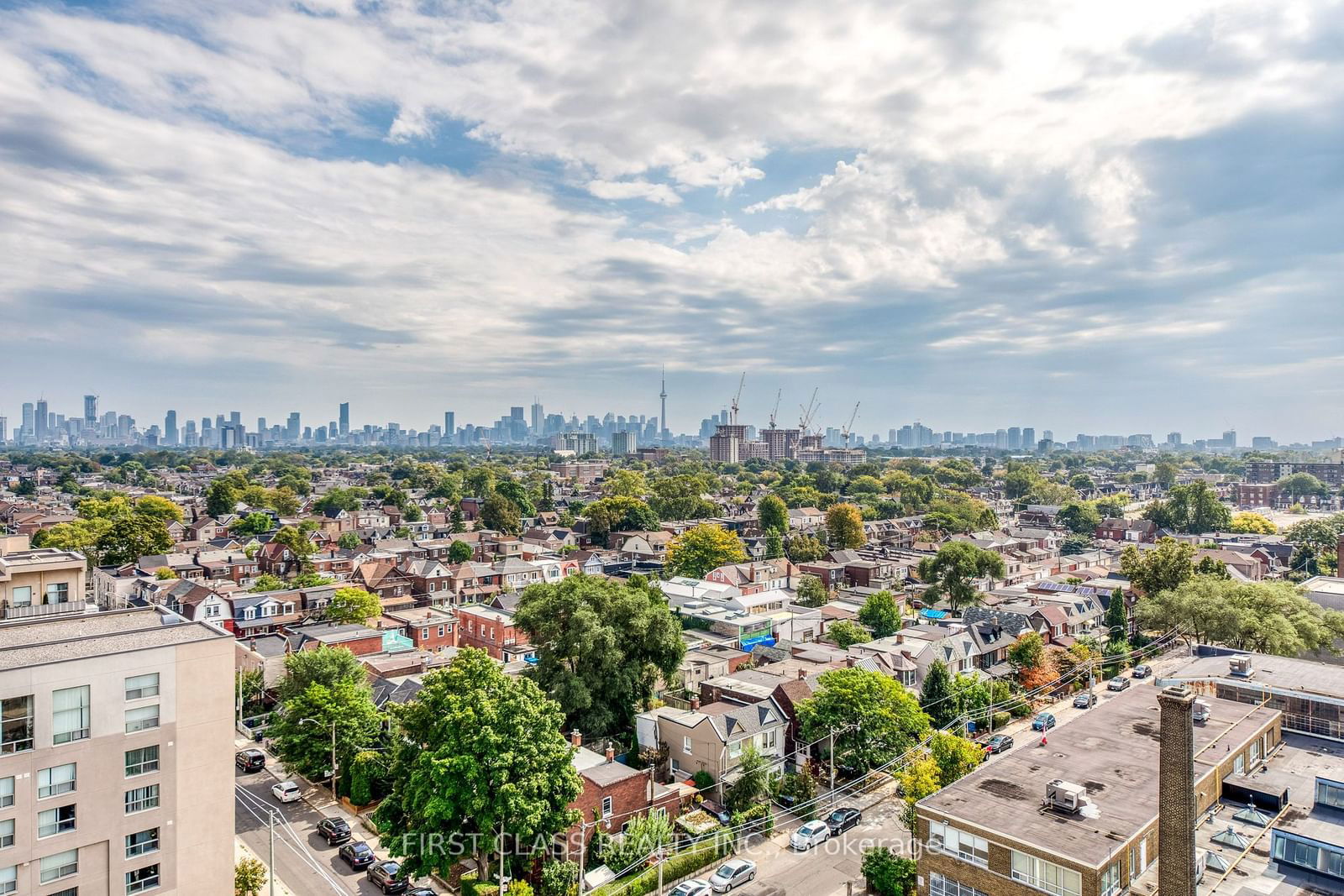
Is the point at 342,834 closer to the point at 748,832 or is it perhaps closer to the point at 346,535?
the point at 748,832

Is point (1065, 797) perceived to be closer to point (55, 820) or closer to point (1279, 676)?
point (1279, 676)

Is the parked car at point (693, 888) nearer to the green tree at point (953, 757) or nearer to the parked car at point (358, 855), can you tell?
the green tree at point (953, 757)

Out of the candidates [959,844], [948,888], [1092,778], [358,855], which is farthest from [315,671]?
[1092,778]

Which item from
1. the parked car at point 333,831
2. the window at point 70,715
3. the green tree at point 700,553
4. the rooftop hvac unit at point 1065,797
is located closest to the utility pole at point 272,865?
the parked car at point 333,831

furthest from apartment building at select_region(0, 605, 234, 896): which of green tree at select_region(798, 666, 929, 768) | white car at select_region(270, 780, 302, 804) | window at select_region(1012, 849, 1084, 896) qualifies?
green tree at select_region(798, 666, 929, 768)

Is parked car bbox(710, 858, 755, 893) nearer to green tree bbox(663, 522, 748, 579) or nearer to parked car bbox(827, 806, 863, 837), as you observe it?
parked car bbox(827, 806, 863, 837)

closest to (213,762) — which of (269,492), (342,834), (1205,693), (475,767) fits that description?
(475,767)

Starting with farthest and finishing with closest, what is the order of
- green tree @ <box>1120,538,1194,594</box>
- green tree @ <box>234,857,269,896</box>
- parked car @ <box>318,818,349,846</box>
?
green tree @ <box>1120,538,1194,594</box> → parked car @ <box>318,818,349,846</box> → green tree @ <box>234,857,269,896</box>
